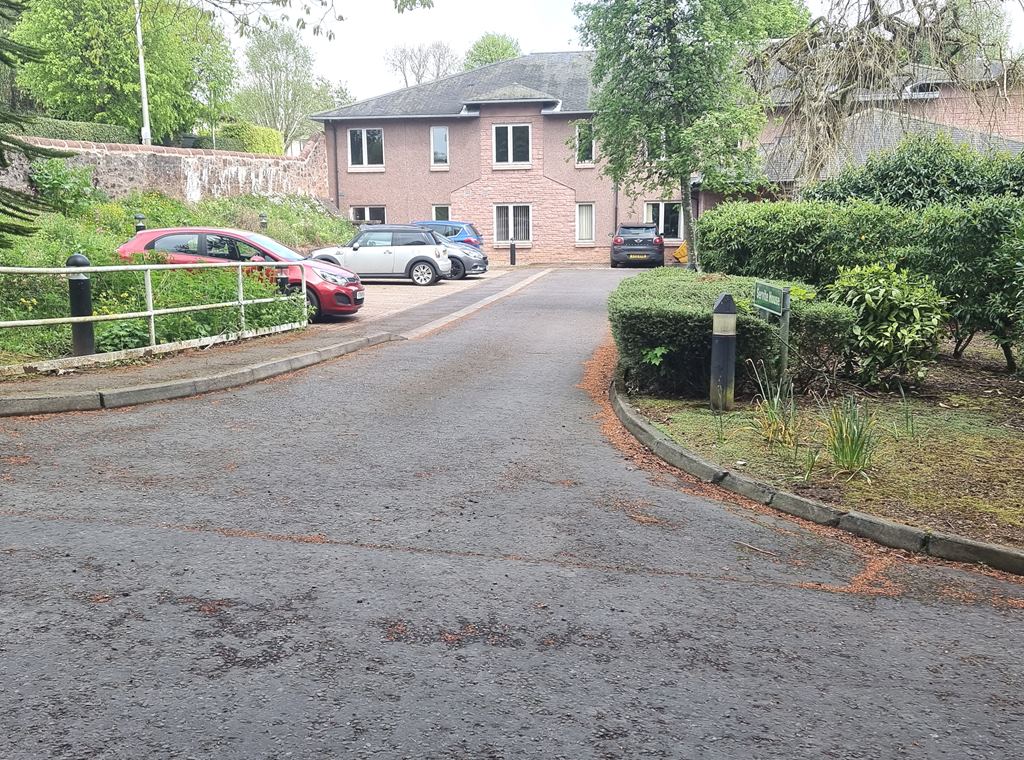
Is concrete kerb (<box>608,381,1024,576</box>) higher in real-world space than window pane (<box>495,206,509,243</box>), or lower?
lower

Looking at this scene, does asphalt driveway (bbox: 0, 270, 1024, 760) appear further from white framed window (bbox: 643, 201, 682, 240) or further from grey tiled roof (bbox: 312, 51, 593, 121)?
grey tiled roof (bbox: 312, 51, 593, 121)

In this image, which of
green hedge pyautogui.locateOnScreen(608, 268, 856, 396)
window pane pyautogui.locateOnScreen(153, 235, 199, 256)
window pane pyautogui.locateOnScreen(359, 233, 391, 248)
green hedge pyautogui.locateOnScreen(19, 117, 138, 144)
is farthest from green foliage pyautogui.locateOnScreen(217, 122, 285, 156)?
green hedge pyautogui.locateOnScreen(608, 268, 856, 396)

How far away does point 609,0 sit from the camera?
70.6 feet

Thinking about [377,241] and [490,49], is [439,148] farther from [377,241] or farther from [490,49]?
[490,49]

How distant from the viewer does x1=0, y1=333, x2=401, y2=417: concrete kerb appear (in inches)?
320

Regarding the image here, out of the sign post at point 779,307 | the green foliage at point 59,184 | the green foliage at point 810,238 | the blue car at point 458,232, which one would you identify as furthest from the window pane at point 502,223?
the sign post at point 779,307

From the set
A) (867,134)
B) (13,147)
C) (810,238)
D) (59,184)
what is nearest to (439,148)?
(59,184)

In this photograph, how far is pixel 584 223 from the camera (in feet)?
138

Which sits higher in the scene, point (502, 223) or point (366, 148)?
point (366, 148)

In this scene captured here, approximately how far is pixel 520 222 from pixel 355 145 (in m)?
8.87

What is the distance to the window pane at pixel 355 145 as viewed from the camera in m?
43.1

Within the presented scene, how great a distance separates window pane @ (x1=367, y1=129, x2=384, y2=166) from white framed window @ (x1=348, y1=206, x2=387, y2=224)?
6.99 ft

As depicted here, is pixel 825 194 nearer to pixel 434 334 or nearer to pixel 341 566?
pixel 434 334

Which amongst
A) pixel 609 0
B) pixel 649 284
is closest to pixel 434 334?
pixel 649 284
